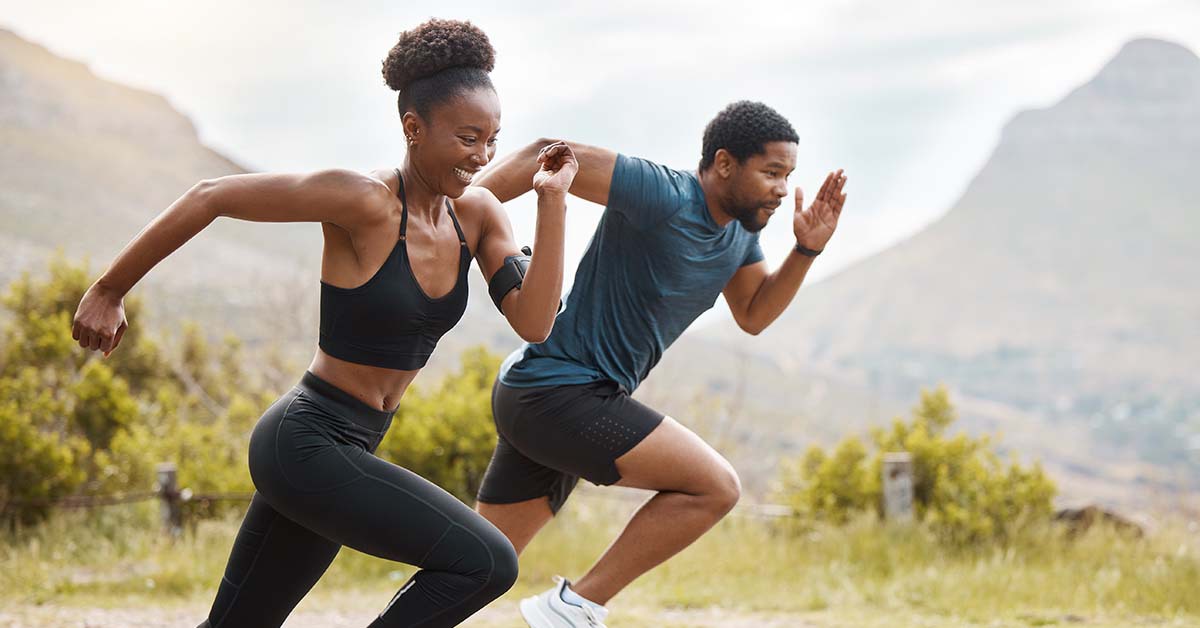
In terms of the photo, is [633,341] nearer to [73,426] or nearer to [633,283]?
[633,283]

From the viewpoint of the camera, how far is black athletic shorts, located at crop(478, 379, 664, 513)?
3479 mm

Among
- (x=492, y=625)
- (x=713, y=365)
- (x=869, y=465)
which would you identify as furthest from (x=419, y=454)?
(x=713, y=365)

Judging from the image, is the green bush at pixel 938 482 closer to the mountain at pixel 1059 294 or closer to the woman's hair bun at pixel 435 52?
the woman's hair bun at pixel 435 52

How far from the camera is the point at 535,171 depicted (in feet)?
11.4

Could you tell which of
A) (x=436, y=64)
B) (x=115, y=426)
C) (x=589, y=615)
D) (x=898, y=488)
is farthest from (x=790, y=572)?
(x=115, y=426)

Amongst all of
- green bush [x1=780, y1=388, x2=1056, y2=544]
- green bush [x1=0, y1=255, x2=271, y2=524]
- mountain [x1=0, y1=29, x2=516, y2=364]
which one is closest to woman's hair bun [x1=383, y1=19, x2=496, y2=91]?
green bush [x1=780, y1=388, x2=1056, y2=544]

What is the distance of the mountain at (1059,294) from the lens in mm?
135250

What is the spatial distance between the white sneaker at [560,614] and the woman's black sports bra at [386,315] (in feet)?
3.66

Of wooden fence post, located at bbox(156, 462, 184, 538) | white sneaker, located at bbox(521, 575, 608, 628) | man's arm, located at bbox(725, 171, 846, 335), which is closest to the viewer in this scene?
white sneaker, located at bbox(521, 575, 608, 628)

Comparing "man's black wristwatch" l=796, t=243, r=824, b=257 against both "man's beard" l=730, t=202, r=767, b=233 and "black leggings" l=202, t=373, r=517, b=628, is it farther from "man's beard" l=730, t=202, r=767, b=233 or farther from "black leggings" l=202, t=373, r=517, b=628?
"black leggings" l=202, t=373, r=517, b=628

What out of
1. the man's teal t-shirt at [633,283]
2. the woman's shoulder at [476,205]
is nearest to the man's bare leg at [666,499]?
the man's teal t-shirt at [633,283]

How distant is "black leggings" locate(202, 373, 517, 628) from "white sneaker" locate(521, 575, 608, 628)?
2.71ft

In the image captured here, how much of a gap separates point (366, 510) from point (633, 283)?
1.38 m

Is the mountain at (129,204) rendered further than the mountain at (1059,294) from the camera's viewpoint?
No
